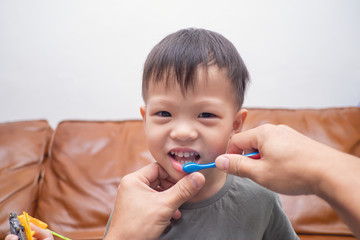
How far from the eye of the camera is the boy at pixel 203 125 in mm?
652

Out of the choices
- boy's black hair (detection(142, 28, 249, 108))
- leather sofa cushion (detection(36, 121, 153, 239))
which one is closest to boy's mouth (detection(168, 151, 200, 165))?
boy's black hair (detection(142, 28, 249, 108))

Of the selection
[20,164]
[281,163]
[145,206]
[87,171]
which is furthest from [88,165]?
[281,163]

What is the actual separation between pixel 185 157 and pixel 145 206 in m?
0.14

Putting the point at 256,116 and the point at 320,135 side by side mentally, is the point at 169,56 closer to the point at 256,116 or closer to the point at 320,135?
the point at 256,116

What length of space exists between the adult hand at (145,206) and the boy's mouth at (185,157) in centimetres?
7

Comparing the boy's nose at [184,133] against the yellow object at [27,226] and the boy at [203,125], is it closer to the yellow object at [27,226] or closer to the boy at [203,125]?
the boy at [203,125]

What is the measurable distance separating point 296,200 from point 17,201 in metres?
1.25

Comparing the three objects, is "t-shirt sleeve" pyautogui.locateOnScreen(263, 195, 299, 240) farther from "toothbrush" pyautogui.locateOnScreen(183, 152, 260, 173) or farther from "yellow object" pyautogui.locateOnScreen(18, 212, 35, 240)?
"yellow object" pyautogui.locateOnScreen(18, 212, 35, 240)

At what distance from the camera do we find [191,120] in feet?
2.16

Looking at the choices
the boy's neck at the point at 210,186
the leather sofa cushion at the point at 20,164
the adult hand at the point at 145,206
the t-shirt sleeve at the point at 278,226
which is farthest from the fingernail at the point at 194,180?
the leather sofa cushion at the point at 20,164

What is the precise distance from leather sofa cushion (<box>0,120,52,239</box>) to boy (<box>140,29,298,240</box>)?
89cm

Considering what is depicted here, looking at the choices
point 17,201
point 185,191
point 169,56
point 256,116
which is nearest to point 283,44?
point 256,116

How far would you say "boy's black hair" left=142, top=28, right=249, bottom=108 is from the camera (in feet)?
2.15

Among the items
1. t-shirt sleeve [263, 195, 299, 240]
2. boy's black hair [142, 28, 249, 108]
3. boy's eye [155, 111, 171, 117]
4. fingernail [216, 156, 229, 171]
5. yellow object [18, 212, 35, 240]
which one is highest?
boy's black hair [142, 28, 249, 108]
